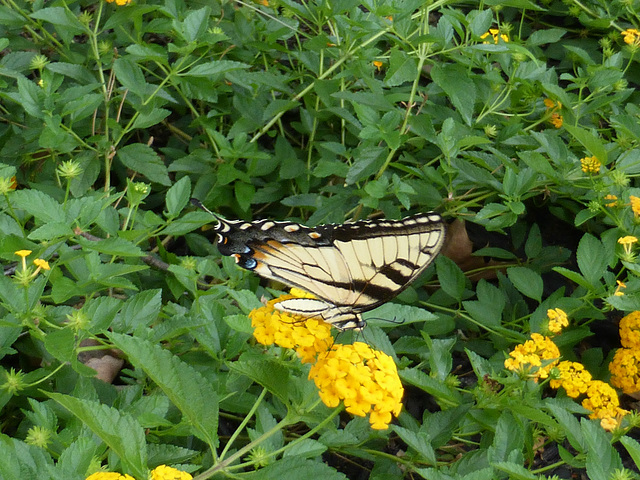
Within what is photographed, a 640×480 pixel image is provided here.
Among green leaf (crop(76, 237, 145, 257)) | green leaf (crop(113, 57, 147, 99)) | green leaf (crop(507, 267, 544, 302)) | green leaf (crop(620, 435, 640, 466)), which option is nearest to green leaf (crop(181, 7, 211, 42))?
green leaf (crop(113, 57, 147, 99))

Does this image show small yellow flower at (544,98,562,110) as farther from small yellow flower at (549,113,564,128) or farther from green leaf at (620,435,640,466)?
green leaf at (620,435,640,466)

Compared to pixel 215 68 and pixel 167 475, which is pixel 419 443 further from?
pixel 215 68

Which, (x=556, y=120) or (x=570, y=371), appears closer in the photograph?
(x=570, y=371)

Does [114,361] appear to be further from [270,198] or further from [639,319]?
[639,319]

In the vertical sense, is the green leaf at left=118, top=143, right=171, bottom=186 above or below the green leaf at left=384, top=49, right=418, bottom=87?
below

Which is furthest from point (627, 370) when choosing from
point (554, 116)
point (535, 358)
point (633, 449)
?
point (554, 116)

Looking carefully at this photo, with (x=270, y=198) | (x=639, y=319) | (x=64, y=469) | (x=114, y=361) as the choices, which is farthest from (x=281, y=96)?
(x=64, y=469)

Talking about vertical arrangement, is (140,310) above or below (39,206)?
below
